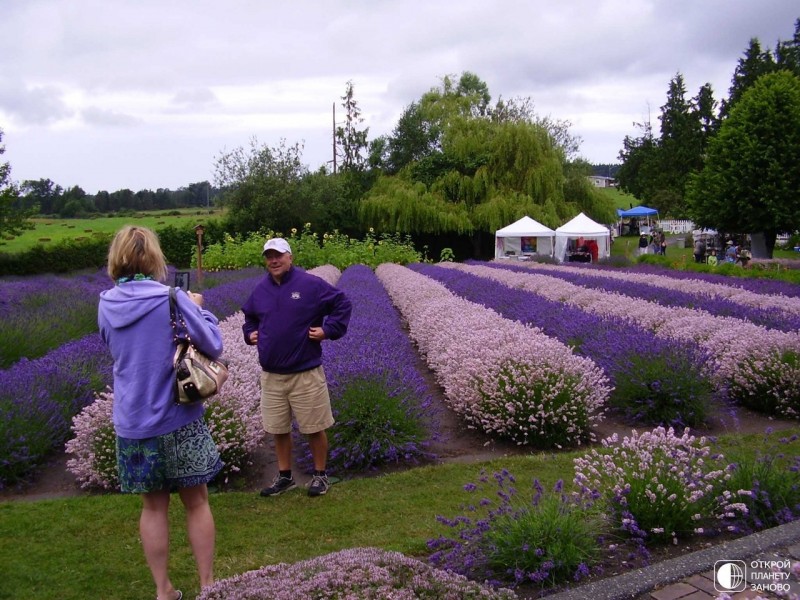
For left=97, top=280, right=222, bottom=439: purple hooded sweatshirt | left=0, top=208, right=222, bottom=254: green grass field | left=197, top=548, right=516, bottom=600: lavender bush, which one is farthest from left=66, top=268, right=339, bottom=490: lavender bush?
left=0, top=208, right=222, bottom=254: green grass field

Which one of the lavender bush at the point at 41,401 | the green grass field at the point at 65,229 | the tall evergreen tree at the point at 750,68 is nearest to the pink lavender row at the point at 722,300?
the lavender bush at the point at 41,401

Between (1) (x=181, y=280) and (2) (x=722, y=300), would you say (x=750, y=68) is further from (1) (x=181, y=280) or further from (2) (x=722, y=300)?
(1) (x=181, y=280)

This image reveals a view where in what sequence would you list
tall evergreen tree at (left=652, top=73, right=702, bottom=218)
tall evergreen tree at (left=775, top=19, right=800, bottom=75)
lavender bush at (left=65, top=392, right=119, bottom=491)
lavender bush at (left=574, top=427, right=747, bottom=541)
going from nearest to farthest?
lavender bush at (left=574, top=427, right=747, bottom=541) → lavender bush at (left=65, top=392, right=119, bottom=491) → tall evergreen tree at (left=775, top=19, right=800, bottom=75) → tall evergreen tree at (left=652, top=73, right=702, bottom=218)

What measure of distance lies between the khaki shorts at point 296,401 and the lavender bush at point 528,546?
61.6 inches

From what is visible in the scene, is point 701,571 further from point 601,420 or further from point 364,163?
point 364,163

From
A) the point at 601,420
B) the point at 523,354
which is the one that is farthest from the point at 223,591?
the point at 601,420

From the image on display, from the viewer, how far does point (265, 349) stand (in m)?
4.54

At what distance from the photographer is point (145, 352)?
9.86 feet

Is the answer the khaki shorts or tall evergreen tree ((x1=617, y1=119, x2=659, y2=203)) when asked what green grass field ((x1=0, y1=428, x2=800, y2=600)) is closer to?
the khaki shorts

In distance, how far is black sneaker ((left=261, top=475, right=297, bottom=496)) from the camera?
182 inches

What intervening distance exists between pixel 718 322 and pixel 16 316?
913 centimetres

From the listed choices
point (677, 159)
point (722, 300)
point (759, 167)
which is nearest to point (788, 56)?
point (677, 159)

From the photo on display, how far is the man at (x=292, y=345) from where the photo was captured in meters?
4.48

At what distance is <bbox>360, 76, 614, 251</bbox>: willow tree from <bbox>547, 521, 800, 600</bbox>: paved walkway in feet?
99.4
